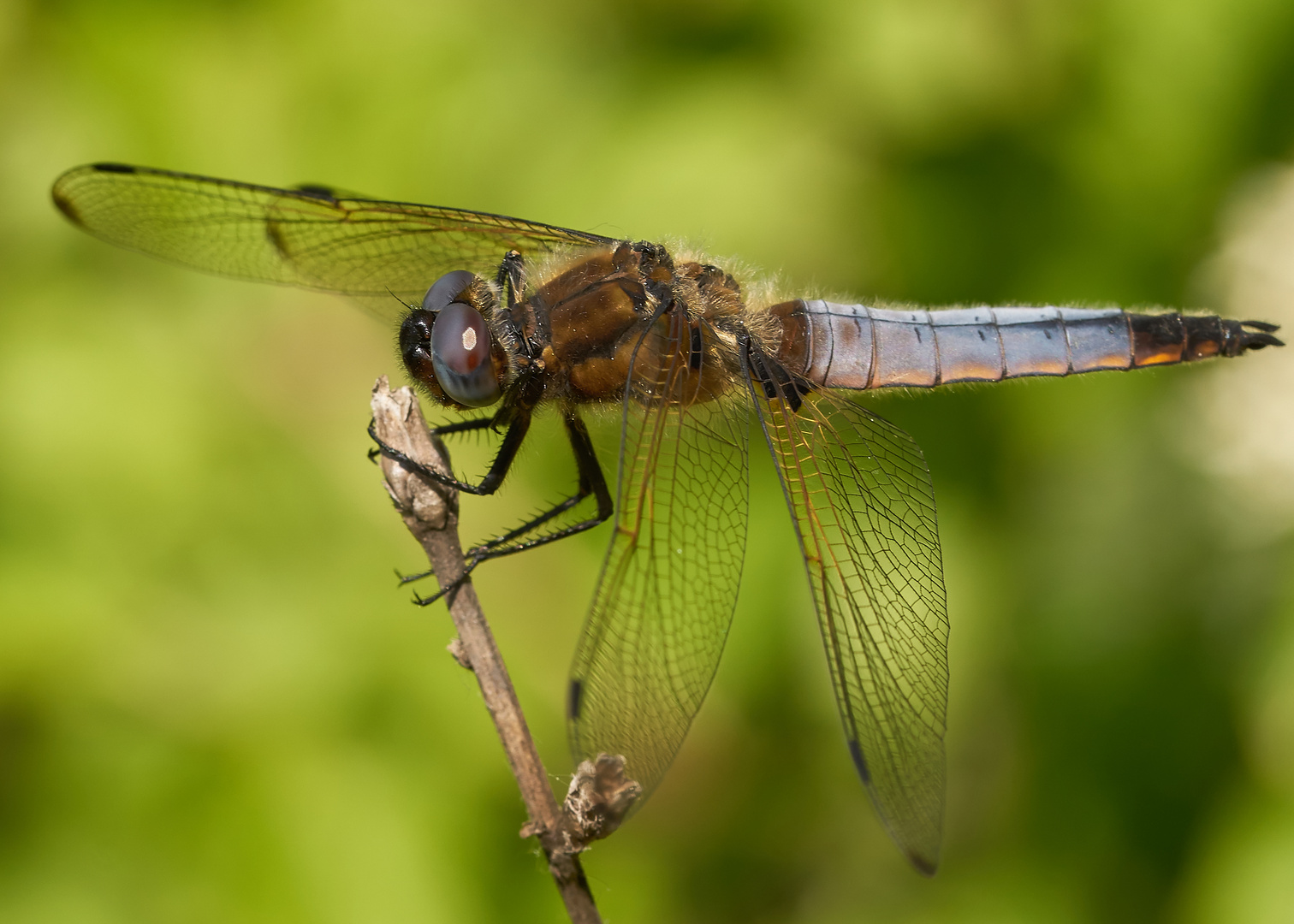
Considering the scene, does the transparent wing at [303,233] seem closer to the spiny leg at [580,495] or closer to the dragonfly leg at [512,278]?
the dragonfly leg at [512,278]

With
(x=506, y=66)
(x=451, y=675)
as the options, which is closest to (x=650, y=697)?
(x=451, y=675)

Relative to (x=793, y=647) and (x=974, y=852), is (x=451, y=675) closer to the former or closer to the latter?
(x=793, y=647)

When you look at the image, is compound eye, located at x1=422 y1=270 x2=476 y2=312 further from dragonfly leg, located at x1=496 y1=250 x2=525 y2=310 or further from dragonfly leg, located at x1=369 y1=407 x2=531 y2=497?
dragonfly leg, located at x1=369 y1=407 x2=531 y2=497

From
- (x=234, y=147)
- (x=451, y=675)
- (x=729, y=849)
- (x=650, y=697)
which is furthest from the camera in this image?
(x=234, y=147)

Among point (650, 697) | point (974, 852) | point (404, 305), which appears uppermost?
point (404, 305)

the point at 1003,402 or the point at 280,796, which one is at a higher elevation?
the point at 1003,402

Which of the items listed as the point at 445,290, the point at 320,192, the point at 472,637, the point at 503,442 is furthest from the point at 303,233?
the point at 472,637
